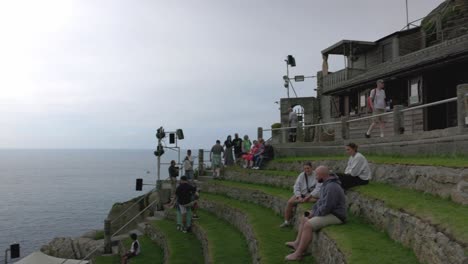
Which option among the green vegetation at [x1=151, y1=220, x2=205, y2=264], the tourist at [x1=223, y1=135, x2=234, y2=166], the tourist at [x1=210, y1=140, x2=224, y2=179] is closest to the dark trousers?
the green vegetation at [x1=151, y1=220, x2=205, y2=264]

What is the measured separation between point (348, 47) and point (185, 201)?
63.9 feet

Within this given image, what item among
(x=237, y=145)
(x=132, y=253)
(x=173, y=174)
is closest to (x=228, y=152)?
(x=237, y=145)

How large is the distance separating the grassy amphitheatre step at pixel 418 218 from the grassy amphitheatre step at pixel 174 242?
5491 millimetres

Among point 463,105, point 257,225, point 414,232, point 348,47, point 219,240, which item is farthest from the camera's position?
point 348,47

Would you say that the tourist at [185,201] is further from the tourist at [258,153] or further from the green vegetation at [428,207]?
the green vegetation at [428,207]

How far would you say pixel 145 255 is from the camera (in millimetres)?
14109

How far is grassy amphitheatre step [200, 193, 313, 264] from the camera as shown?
840 centimetres

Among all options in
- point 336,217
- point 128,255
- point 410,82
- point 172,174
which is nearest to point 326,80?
point 410,82

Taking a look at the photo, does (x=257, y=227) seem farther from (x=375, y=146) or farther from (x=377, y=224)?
(x=375, y=146)

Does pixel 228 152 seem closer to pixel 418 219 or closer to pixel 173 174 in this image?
pixel 173 174

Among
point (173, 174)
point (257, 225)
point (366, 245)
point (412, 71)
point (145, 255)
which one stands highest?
point (412, 71)

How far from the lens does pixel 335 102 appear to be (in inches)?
1125

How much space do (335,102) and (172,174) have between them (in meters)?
13.9

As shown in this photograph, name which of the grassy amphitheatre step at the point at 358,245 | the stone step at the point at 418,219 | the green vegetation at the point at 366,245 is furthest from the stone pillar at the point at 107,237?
the green vegetation at the point at 366,245
